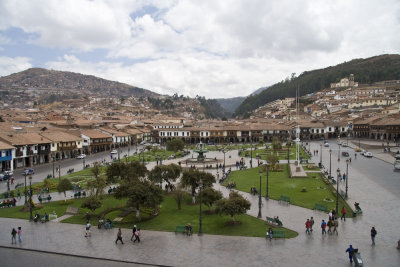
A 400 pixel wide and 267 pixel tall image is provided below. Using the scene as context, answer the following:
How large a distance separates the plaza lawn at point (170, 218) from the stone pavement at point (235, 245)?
2.62 feet

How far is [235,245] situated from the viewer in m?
13.7

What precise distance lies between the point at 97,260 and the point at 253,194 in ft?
43.1

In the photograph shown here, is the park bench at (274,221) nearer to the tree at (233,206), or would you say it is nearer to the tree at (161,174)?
the tree at (233,206)

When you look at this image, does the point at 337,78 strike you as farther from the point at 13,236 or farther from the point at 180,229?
the point at 13,236

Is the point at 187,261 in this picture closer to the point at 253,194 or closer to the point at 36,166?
the point at 253,194

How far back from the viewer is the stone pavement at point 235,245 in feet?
39.8

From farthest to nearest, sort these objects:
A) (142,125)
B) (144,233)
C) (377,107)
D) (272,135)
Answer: (377,107) → (142,125) → (272,135) → (144,233)

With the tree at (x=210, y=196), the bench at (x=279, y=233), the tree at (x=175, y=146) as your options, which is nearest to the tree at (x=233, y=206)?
the tree at (x=210, y=196)

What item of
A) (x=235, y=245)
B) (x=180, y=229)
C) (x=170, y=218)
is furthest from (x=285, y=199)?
(x=180, y=229)

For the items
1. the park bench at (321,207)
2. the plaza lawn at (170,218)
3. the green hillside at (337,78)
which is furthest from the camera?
the green hillside at (337,78)

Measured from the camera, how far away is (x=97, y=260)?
1262 cm

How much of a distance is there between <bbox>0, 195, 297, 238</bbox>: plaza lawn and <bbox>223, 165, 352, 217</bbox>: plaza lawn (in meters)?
5.08

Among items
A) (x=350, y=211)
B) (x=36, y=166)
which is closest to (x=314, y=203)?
(x=350, y=211)

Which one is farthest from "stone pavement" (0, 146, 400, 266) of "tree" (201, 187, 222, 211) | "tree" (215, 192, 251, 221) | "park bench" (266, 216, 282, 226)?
"tree" (201, 187, 222, 211)
